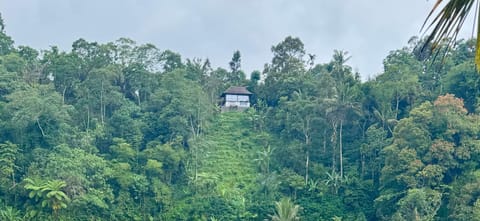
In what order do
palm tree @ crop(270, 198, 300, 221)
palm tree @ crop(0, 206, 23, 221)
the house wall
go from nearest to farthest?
1. palm tree @ crop(270, 198, 300, 221)
2. palm tree @ crop(0, 206, 23, 221)
3. the house wall

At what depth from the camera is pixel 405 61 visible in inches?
1572

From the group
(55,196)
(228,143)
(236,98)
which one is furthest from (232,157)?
(55,196)

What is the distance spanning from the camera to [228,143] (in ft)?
128

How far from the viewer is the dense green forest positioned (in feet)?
99.3

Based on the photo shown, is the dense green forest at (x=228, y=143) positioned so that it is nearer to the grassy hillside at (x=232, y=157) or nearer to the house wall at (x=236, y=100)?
the grassy hillside at (x=232, y=157)

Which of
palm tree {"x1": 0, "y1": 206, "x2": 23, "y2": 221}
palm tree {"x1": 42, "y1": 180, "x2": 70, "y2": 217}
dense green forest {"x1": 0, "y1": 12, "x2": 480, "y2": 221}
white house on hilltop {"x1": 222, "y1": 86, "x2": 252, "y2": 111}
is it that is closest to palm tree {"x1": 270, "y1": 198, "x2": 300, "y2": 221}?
dense green forest {"x1": 0, "y1": 12, "x2": 480, "y2": 221}

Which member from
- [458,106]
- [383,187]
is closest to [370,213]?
[383,187]

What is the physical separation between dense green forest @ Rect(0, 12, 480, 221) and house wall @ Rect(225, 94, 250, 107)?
2.51m

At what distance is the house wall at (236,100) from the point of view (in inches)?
1781

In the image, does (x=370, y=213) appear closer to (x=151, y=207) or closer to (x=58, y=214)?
(x=151, y=207)

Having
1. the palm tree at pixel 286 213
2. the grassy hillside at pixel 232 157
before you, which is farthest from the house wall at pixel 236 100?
the palm tree at pixel 286 213

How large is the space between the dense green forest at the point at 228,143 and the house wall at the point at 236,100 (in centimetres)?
251

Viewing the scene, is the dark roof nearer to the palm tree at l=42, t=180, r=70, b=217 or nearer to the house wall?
the house wall

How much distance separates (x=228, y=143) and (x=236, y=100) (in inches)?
266
